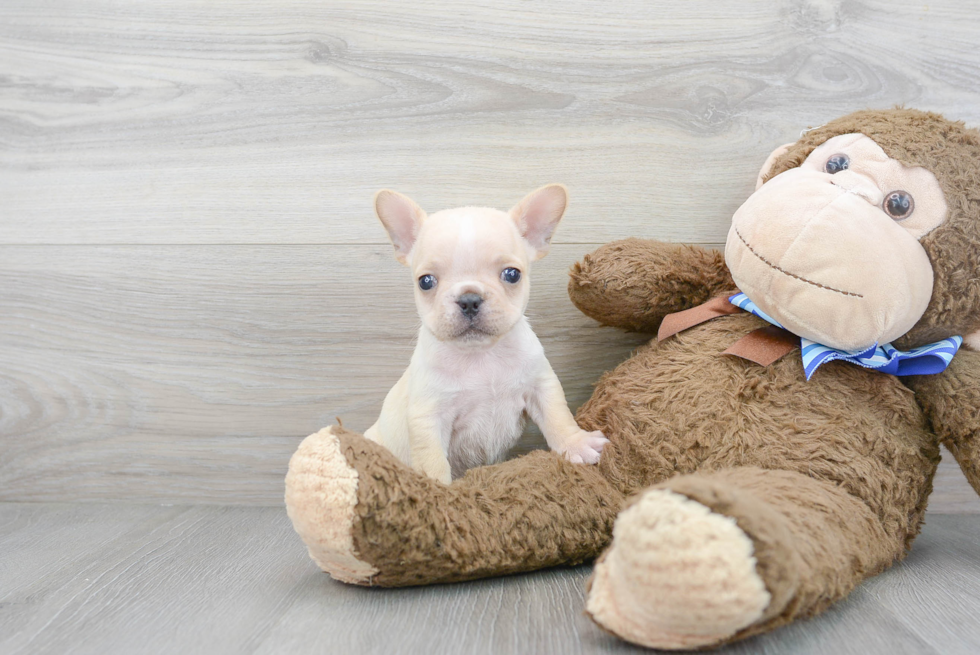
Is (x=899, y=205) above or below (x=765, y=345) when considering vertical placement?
above

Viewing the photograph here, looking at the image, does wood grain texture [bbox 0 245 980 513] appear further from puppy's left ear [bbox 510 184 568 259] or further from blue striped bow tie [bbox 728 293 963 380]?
blue striped bow tie [bbox 728 293 963 380]

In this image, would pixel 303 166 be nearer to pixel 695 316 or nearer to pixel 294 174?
pixel 294 174

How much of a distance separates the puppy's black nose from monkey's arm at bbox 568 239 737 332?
0.79 feet

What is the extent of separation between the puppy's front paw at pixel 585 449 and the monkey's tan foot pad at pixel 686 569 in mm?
412

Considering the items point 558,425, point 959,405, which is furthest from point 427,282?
point 959,405

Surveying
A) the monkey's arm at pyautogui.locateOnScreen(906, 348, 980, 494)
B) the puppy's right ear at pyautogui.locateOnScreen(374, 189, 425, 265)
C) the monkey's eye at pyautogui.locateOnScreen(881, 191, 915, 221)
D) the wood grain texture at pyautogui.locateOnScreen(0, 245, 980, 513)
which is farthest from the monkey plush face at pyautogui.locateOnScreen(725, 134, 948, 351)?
the puppy's right ear at pyautogui.locateOnScreen(374, 189, 425, 265)

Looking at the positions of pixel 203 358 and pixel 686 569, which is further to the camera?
pixel 203 358

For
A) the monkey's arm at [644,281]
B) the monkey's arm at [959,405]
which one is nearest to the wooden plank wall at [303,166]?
the monkey's arm at [644,281]

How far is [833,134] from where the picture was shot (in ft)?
3.49

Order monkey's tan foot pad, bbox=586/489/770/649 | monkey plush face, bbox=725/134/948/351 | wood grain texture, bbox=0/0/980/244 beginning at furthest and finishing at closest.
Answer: wood grain texture, bbox=0/0/980/244 < monkey plush face, bbox=725/134/948/351 < monkey's tan foot pad, bbox=586/489/770/649

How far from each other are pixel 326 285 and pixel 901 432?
3.41 feet

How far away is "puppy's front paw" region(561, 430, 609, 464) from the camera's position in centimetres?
110

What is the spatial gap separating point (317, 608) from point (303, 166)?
0.87 metres

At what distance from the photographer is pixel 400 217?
3.88ft
